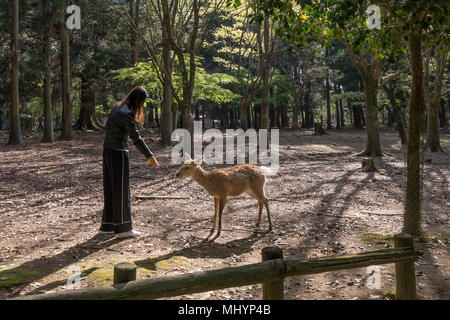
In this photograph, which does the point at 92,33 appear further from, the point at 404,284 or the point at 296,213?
the point at 404,284

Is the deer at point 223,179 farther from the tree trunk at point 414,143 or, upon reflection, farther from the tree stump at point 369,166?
the tree stump at point 369,166

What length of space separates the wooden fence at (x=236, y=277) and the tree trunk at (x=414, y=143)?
2.54 meters

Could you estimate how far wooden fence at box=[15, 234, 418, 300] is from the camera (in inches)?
109

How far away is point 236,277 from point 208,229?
163 inches

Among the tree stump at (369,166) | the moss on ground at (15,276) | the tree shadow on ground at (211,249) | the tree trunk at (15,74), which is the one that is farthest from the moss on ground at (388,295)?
the tree trunk at (15,74)

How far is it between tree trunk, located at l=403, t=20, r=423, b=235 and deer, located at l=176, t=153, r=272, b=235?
87.7 inches

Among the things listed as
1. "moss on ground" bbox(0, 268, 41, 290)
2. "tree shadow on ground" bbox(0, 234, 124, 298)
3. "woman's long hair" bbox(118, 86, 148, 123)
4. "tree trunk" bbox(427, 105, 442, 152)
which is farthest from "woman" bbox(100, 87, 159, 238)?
"tree trunk" bbox(427, 105, 442, 152)

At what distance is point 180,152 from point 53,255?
1309cm

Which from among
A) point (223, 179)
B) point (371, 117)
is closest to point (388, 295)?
point (223, 179)

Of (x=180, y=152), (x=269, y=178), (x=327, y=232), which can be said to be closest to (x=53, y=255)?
(x=327, y=232)

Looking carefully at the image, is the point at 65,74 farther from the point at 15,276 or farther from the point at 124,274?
the point at 124,274

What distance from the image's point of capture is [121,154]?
615 cm

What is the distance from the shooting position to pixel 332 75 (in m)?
42.6

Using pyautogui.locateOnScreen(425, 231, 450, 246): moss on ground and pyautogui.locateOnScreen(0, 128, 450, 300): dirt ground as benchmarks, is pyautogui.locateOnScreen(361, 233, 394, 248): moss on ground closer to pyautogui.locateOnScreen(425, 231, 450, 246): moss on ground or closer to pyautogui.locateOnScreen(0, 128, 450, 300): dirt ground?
pyautogui.locateOnScreen(0, 128, 450, 300): dirt ground
